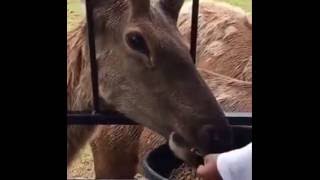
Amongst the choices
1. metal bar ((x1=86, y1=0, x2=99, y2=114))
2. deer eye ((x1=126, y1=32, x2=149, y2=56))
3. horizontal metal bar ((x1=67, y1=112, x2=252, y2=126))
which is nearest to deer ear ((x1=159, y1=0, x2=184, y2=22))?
deer eye ((x1=126, y1=32, x2=149, y2=56))

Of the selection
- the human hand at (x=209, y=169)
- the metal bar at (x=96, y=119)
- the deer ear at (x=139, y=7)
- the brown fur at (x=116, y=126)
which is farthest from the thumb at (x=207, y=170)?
the deer ear at (x=139, y=7)

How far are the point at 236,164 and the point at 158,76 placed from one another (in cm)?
36

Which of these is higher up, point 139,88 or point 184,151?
point 139,88

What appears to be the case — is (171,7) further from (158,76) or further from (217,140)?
(217,140)

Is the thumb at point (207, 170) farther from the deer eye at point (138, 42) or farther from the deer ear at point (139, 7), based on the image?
the deer ear at point (139, 7)

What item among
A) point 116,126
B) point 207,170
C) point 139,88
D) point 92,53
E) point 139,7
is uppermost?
point 139,7

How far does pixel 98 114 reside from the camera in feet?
6.98

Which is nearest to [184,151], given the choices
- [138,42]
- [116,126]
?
[116,126]

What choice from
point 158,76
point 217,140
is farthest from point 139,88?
point 217,140

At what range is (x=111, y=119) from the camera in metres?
2.12

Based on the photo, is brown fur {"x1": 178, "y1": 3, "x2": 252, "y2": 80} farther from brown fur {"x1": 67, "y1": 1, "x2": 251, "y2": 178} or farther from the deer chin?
the deer chin
